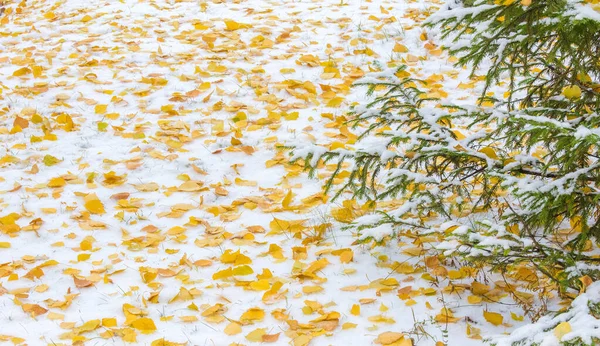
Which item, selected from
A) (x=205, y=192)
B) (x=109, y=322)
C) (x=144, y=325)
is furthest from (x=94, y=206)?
(x=144, y=325)

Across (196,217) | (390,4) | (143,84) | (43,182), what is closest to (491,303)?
(196,217)

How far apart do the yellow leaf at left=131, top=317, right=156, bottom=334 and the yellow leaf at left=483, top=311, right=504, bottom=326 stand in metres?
1.52

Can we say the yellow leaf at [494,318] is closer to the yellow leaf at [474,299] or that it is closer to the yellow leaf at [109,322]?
the yellow leaf at [474,299]

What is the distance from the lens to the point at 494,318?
267cm

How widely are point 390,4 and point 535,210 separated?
496 centimetres

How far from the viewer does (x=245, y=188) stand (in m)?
4.12

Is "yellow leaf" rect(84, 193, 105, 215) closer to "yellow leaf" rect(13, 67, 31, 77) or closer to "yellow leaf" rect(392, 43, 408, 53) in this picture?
"yellow leaf" rect(13, 67, 31, 77)

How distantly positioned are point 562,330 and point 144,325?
1.83 meters

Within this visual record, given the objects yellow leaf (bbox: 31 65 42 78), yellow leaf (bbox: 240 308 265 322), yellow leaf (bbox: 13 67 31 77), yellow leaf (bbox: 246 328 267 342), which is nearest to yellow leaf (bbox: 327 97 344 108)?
yellow leaf (bbox: 240 308 265 322)

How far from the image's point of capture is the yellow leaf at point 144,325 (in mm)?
2832

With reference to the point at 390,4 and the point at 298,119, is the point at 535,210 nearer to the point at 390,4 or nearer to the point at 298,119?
the point at 298,119

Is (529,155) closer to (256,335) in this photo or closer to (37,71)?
(256,335)

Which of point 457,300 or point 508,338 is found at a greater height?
point 508,338

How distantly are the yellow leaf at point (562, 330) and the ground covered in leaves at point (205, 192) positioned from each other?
716mm
